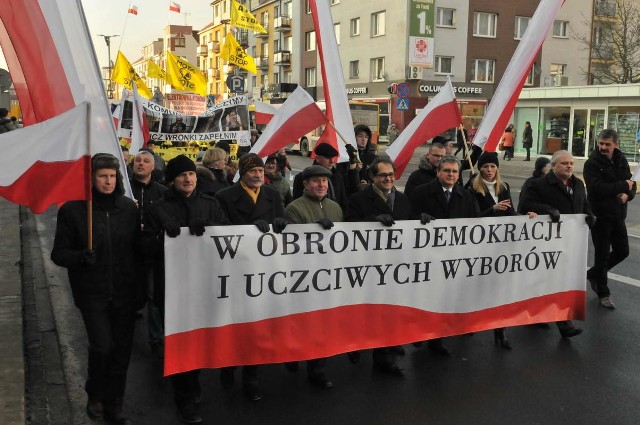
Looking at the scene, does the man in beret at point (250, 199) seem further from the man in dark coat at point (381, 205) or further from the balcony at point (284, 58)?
the balcony at point (284, 58)

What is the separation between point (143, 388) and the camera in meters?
4.71

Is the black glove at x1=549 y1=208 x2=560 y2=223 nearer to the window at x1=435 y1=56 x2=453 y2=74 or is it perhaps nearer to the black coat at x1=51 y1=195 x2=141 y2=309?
the black coat at x1=51 y1=195 x2=141 y2=309

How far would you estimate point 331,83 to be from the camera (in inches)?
269

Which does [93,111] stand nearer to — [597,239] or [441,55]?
[597,239]

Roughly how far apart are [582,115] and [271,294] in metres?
26.5

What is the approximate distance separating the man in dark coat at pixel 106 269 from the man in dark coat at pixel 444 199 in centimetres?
246

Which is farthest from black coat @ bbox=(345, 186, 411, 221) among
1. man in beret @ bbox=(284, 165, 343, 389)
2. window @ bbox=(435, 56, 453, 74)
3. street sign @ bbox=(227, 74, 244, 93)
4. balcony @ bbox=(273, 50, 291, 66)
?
balcony @ bbox=(273, 50, 291, 66)

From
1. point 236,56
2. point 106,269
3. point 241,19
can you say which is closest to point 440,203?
point 106,269

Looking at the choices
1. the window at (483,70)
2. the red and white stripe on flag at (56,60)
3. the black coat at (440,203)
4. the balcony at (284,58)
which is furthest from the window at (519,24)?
the red and white stripe on flag at (56,60)

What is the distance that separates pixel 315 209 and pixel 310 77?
49442 millimetres

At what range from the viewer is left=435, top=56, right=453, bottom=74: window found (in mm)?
42094

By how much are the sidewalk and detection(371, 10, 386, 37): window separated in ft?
123

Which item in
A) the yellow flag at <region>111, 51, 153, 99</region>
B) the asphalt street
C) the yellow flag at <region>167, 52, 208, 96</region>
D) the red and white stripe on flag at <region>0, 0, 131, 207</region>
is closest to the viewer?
the red and white stripe on flag at <region>0, 0, 131, 207</region>

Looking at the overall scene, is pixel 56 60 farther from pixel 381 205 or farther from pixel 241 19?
pixel 241 19
